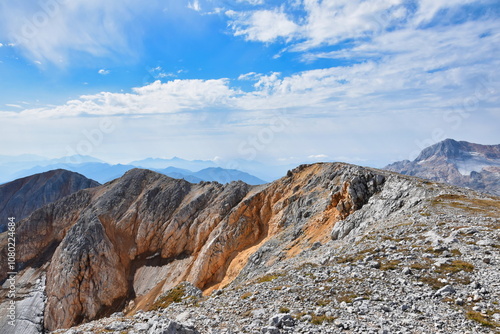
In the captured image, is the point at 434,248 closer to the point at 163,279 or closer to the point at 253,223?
the point at 253,223

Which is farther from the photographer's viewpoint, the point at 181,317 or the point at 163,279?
the point at 163,279

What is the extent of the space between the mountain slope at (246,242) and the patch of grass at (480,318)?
635mm

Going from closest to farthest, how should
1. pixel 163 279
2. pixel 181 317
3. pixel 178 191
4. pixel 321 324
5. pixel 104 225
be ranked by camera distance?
pixel 321 324 < pixel 181 317 < pixel 163 279 < pixel 104 225 < pixel 178 191

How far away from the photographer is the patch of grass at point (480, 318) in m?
12.7

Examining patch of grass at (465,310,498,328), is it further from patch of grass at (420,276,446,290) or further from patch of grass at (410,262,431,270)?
patch of grass at (410,262,431,270)

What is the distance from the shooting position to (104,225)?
102 meters

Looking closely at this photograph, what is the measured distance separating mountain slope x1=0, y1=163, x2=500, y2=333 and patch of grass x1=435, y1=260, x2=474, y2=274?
0.34m

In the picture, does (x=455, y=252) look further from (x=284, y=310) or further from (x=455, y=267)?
(x=284, y=310)

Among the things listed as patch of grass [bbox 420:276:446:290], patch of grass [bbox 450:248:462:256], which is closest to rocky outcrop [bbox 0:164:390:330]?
patch of grass [bbox 450:248:462:256]

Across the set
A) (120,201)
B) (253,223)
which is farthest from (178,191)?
(253,223)

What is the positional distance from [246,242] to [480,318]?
68345mm

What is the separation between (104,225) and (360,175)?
94123 mm

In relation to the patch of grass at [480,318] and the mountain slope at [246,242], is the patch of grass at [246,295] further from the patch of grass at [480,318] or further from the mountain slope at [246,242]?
the patch of grass at [480,318]

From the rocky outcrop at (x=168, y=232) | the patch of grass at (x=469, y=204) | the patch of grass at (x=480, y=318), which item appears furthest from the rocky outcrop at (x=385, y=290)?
the rocky outcrop at (x=168, y=232)
